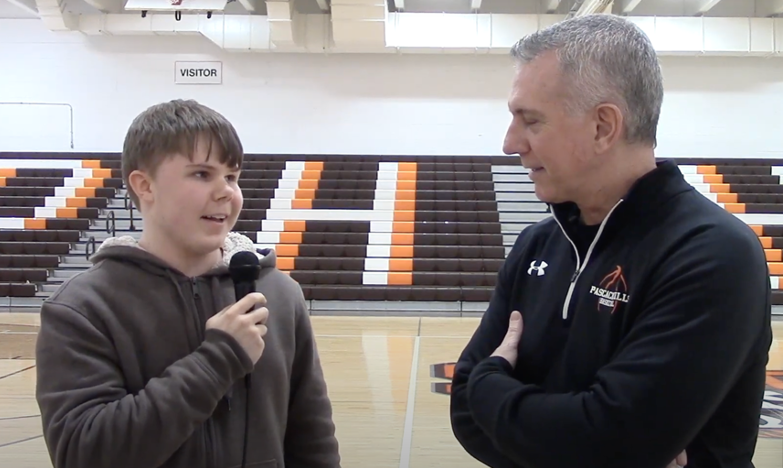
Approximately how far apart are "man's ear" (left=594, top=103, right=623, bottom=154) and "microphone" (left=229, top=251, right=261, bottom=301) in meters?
0.72

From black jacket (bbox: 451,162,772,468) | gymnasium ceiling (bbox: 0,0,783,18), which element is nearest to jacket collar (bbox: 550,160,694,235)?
black jacket (bbox: 451,162,772,468)

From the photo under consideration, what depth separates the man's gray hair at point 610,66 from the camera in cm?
115

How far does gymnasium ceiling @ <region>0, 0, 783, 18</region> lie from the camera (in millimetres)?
11586

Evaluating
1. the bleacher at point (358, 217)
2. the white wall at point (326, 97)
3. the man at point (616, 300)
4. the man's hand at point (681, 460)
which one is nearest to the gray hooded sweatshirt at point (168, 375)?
the man at point (616, 300)

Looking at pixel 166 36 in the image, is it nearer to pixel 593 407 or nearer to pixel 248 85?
pixel 248 85

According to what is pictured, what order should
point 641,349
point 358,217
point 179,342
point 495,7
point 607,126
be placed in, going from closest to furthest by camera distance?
point 641,349
point 607,126
point 179,342
point 358,217
point 495,7

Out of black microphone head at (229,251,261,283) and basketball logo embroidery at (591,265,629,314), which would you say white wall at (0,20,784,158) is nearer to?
black microphone head at (229,251,261,283)

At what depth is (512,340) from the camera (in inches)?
51.8

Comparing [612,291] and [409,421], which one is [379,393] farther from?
[612,291]

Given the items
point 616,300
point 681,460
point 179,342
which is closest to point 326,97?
point 179,342

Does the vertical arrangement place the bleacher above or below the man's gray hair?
below

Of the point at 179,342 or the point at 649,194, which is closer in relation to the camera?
the point at 649,194

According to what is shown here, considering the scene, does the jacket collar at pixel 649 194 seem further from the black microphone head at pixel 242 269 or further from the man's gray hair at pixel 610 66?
the black microphone head at pixel 242 269

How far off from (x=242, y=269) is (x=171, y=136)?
0.99 ft
